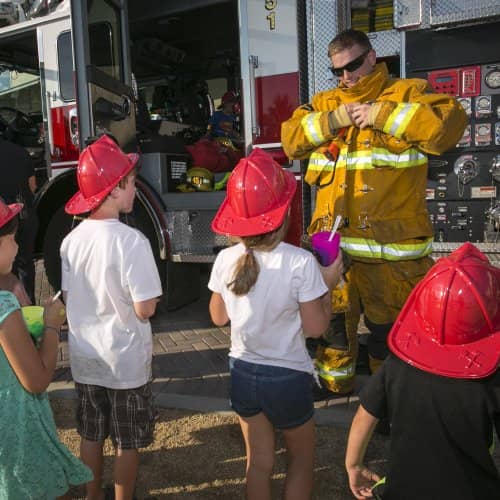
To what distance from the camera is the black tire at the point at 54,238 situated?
4.86m

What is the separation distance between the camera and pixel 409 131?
2432mm

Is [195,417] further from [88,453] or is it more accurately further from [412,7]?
[412,7]

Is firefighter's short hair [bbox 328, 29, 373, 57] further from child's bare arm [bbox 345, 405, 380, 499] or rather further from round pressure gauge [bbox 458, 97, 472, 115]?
child's bare arm [bbox 345, 405, 380, 499]

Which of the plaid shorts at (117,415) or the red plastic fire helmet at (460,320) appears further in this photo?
the plaid shorts at (117,415)

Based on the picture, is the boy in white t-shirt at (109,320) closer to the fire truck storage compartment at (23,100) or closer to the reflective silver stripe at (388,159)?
the reflective silver stripe at (388,159)

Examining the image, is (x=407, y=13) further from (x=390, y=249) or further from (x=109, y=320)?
(x=109, y=320)

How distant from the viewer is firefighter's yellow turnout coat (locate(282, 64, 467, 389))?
2.53 meters

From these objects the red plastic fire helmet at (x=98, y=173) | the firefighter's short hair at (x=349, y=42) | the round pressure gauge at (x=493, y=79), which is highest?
the firefighter's short hair at (x=349, y=42)

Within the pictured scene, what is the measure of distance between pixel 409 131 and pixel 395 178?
0.26m

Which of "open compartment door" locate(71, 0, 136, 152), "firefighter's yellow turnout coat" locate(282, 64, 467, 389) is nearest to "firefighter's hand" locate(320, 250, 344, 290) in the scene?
"firefighter's yellow turnout coat" locate(282, 64, 467, 389)

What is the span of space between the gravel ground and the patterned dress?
723 millimetres

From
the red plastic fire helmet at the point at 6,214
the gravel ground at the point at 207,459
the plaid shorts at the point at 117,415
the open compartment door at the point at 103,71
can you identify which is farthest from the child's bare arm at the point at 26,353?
the open compartment door at the point at 103,71

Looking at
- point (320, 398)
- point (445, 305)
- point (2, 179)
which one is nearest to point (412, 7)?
point (320, 398)

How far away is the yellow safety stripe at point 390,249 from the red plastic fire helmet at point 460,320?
130cm
